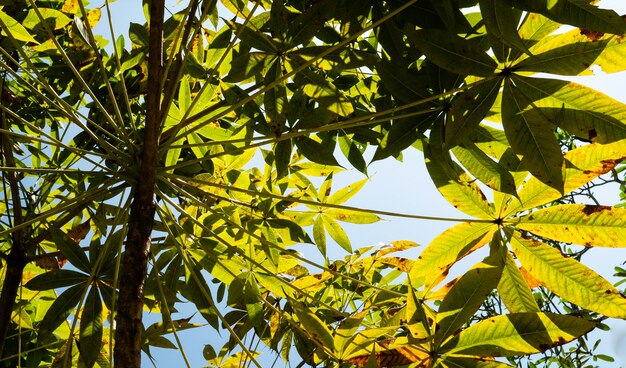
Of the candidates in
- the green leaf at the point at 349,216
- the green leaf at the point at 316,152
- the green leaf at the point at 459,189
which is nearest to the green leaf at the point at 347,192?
the green leaf at the point at 349,216

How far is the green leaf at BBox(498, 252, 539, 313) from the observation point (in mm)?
1659

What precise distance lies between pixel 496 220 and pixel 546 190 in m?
0.17

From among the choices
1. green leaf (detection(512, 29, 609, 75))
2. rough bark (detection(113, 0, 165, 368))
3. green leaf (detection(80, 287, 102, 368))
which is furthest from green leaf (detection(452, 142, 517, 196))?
green leaf (detection(80, 287, 102, 368))

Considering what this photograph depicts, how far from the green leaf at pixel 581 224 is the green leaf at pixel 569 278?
0.18ft

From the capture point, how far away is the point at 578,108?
1.41 m

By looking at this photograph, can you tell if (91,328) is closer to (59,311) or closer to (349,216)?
(59,311)

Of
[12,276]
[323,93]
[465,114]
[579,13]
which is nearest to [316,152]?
[323,93]

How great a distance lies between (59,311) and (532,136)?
1.55 m

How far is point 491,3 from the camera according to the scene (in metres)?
1.25

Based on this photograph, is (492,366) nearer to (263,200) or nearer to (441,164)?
(441,164)

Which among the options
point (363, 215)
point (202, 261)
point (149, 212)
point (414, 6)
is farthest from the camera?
point (363, 215)

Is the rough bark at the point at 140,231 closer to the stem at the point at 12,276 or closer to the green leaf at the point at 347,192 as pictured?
the stem at the point at 12,276

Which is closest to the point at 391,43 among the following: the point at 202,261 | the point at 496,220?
the point at 496,220

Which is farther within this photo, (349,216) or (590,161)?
(349,216)
